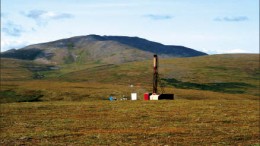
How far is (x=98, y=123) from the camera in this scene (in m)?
50.2

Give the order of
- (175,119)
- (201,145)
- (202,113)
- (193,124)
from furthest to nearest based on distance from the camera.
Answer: (202,113), (175,119), (193,124), (201,145)

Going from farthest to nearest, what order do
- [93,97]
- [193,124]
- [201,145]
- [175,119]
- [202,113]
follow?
[93,97], [202,113], [175,119], [193,124], [201,145]

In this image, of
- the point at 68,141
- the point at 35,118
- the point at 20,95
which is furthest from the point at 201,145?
the point at 20,95

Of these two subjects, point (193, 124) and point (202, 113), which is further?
point (202, 113)

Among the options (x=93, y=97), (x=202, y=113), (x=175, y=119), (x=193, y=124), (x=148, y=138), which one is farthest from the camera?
(x=93, y=97)

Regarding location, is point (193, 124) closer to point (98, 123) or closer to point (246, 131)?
point (246, 131)

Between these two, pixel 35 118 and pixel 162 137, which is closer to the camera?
pixel 162 137

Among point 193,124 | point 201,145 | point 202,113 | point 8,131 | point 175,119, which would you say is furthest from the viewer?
point 202,113

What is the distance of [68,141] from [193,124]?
18.4m

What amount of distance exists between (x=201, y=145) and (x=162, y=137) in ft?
16.7

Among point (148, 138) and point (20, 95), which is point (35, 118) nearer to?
point (148, 138)

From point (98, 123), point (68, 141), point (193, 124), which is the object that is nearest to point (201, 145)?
point (68, 141)

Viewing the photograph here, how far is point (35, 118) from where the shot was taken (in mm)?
56156

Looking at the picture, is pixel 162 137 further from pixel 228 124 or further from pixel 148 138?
pixel 228 124
